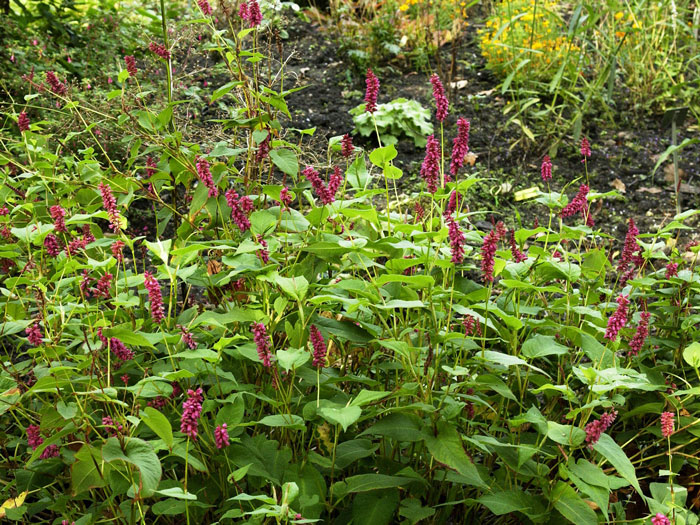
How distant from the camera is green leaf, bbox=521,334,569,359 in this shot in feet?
5.09

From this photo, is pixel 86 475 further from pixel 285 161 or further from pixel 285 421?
pixel 285 161

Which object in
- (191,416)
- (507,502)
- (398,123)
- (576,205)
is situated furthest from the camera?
(398,123)

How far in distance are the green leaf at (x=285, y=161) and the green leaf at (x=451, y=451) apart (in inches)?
28.6

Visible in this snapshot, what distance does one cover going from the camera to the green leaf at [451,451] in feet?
4.38

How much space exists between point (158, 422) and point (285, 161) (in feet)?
2.49

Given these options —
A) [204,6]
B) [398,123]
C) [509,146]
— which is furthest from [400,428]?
[509,146]

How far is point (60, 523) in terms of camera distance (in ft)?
5.21

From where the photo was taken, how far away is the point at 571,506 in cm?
145

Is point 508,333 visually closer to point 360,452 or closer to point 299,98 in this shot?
point 360,452

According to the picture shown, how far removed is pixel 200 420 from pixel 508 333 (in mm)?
771

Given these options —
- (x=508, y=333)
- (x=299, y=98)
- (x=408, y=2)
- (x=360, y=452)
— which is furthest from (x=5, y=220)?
(x=408, y=2)

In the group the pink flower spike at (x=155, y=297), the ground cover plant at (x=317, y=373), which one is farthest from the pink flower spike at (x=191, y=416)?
the pink flower spike at (x=155, y=297)

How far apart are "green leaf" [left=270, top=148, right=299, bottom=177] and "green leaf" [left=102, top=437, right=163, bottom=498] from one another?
0.75 m

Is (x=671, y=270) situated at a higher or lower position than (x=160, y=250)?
lower
